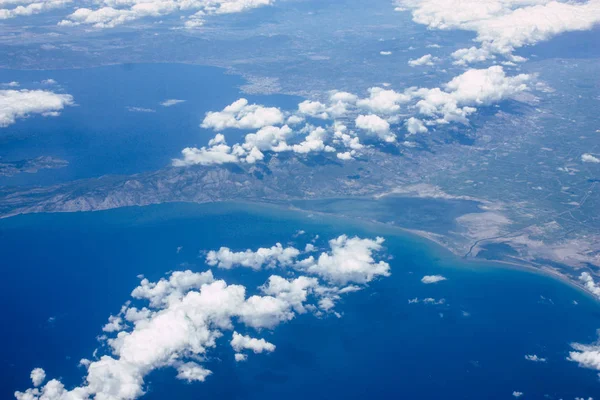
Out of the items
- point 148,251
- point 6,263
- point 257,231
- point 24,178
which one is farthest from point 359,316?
point 24,178

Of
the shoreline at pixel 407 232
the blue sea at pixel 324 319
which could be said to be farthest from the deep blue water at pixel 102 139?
the blue sea at pixel 324 319

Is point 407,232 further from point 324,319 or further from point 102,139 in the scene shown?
point 102,139

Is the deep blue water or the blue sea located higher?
the deep blue water

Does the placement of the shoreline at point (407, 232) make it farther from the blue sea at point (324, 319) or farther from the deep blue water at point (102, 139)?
the deep blue water at point (102, 139)

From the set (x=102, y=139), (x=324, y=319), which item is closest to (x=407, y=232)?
(x=324, y=319)

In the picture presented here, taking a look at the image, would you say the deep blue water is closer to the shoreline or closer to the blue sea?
the shoreline

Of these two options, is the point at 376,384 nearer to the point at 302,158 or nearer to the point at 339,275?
the point at 339,275

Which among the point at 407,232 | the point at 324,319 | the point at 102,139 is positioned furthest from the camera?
the point at 102,139

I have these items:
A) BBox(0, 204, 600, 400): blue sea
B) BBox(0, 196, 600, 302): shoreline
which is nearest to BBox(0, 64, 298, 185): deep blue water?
BBox(0, 196, 600, 302): shoreline
